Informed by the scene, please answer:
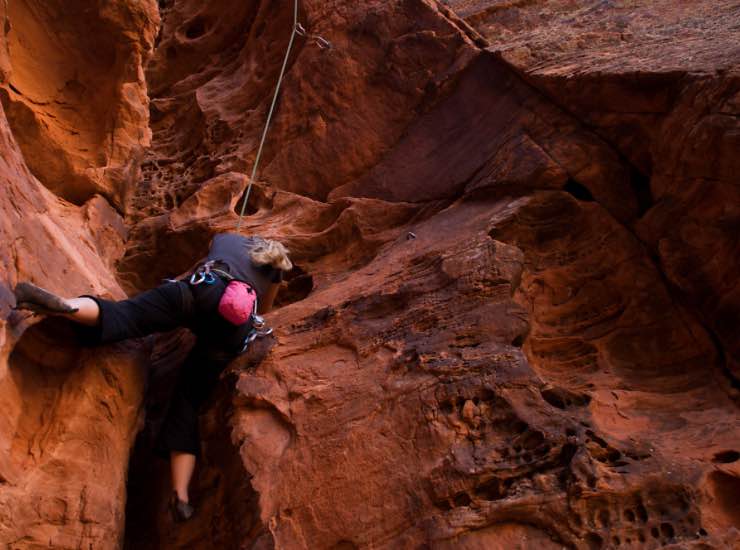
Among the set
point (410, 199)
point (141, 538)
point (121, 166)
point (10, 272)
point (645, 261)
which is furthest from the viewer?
point (121, 166)

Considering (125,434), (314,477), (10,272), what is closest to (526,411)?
(314,477)

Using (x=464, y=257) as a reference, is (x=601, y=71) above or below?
above

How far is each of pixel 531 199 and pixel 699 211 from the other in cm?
108

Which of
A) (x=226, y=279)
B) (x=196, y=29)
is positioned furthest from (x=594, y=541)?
(x=196, y=29)

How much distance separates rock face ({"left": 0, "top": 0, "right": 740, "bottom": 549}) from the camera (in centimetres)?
362

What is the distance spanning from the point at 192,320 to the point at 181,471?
2.94 feet

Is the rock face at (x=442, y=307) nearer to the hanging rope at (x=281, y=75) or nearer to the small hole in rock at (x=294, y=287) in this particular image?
the small hole in rock at (x=294, y=287)

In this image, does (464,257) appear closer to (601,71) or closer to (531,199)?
(531,199)

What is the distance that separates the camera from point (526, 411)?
372cm

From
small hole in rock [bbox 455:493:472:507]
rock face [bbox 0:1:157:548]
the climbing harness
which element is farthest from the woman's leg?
small hole in rock [bbox 455:493:472:507]

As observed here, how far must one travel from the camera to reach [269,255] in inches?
188

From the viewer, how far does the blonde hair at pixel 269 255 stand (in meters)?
4.77

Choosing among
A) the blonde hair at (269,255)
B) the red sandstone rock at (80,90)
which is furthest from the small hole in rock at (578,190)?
the red sandstone rock at (80,90)

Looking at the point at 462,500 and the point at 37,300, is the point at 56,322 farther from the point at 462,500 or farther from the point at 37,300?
the point at 462,500
